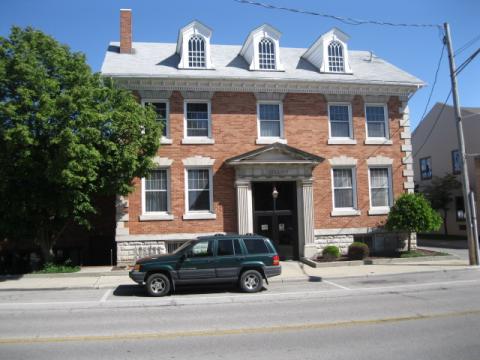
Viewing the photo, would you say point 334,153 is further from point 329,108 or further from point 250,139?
point 250,139

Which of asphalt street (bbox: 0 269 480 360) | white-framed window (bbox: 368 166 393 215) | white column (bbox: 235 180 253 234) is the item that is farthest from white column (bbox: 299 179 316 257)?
asphalt street (bbox: 0 269 480 360)

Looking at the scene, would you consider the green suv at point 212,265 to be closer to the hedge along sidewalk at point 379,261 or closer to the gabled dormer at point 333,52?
the hedge along sidewalk at point 379,261

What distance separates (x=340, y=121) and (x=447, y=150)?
56.2ft

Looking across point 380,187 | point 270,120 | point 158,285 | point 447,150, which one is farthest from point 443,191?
point 158,285

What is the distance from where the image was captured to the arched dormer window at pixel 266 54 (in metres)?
20.4

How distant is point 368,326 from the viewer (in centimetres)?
781

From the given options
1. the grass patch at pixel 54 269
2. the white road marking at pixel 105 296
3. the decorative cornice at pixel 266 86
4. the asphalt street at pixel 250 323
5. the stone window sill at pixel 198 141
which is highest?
the decorative cornice at pixel 266 86

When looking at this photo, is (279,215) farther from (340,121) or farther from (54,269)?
(54,269)

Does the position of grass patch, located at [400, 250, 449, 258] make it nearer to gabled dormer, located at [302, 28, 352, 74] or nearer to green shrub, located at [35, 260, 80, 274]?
gabled dormer, located at [302, 28, 352, 74]

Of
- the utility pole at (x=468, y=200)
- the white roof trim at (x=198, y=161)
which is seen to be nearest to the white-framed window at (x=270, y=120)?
the white roof trim at (x=198, y=161)

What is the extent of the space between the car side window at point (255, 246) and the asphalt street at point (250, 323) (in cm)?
121

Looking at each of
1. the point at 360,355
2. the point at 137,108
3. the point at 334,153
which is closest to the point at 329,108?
the point at 334,153

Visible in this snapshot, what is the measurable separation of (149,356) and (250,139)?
45.7 feet

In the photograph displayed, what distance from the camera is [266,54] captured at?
20.5m
